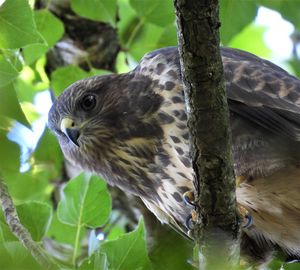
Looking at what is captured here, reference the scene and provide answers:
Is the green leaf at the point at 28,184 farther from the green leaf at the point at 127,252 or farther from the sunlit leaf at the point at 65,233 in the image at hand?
the green leaf at the point at 127,252

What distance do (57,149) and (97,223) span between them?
108 cm

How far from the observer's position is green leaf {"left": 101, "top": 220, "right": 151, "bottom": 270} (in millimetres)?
2623

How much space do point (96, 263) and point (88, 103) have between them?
1514 mm

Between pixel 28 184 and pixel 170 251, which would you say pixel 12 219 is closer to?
pixel 170 251

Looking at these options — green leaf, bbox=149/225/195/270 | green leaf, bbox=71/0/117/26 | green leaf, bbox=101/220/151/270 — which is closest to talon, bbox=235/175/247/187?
green leaf, bbox=149/225/195/270

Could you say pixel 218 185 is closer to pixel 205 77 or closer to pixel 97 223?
pixel 205 77

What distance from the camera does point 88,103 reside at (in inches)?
144

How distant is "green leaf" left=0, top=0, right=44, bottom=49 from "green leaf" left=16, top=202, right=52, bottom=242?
0.69 m

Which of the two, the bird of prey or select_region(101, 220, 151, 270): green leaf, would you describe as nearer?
select_region(101, 220, 151, 270): green leaf

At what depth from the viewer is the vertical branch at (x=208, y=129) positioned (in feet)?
6.72

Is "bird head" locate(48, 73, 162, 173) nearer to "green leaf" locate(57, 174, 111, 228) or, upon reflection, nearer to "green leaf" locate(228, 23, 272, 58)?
"green leaf" locate(57, 174, 111, 228)

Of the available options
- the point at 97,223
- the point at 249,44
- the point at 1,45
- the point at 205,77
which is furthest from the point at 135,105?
the point at 249,44

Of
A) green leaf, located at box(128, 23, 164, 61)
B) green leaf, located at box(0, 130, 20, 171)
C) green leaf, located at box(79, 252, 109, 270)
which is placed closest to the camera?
green leaf, located at box(0, 130, 20, 171)

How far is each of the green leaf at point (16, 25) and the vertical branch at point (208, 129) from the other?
29.3 inches
